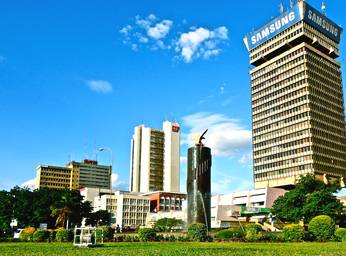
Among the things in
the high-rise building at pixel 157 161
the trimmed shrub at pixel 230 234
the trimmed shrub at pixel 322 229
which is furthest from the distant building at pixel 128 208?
the trimmed shrub at pixel 322 229

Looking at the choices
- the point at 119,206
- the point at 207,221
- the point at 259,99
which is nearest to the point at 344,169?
the point at 259,99

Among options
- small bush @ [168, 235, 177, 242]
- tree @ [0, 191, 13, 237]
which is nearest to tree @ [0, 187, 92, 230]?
tree @ [0, 191, 13, 237]

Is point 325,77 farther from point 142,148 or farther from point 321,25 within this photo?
point 142,148

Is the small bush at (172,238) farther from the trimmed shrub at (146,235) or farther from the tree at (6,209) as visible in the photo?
the tree at (6,209)

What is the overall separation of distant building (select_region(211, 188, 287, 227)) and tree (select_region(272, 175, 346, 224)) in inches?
1129

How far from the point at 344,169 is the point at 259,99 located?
37962 millimetres

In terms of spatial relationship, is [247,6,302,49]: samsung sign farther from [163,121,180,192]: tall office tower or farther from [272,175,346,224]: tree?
[272,175,346,224]: tree

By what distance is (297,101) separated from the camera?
139875 millimetres

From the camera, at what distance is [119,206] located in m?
156

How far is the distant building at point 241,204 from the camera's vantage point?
12162 cm

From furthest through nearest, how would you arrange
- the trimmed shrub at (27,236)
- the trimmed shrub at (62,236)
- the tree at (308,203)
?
1. the tree at (308,203)
2. the trimmed shrub at (27,236)
3. the trimmed shrub at (62,236)

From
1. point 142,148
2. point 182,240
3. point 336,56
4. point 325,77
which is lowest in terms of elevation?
point 182,240

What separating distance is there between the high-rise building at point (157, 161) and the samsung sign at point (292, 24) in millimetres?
59749

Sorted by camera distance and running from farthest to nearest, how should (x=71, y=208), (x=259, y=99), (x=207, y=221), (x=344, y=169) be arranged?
(x=259, y=99) < (x=344, y=169) < (x=71, y=208) < (x=207, y=221)
